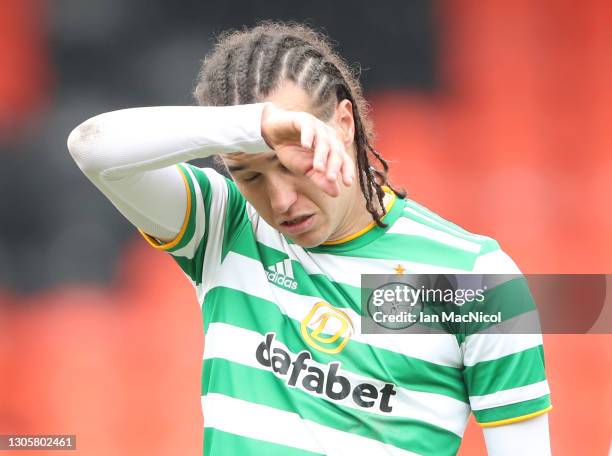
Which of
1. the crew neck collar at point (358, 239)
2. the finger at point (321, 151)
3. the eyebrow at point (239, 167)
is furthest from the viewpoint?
the crew neck collar at point (358, 239)

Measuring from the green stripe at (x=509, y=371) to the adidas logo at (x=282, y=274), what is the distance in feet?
0.75

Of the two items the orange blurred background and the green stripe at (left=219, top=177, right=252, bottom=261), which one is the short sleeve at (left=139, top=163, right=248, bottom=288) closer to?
the green stripe at (left=219, top=177, right=252, bottom=261)

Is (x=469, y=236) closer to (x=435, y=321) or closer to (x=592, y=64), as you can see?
→ (x=435, y=321)

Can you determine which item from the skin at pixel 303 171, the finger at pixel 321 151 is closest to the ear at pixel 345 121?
the skin at pixel 303 171

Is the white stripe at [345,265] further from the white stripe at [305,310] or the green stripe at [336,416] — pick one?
the green stripe at [336,416]

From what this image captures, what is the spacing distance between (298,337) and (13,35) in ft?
4.48

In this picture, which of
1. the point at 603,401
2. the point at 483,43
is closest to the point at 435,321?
the point at 603,401

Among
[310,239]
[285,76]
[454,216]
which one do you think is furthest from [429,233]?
[454,216]

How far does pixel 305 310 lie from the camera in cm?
101

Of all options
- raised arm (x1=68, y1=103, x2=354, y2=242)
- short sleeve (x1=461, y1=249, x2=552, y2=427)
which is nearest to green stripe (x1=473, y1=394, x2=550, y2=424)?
short sleeve (x1=461, y1=249, x2=552, y2=427)

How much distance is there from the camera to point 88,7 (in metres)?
2.05

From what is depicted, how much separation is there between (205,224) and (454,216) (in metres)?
1.04

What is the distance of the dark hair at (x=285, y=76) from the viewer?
38.8 inches

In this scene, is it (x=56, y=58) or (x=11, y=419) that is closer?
(x=11, y=419)
